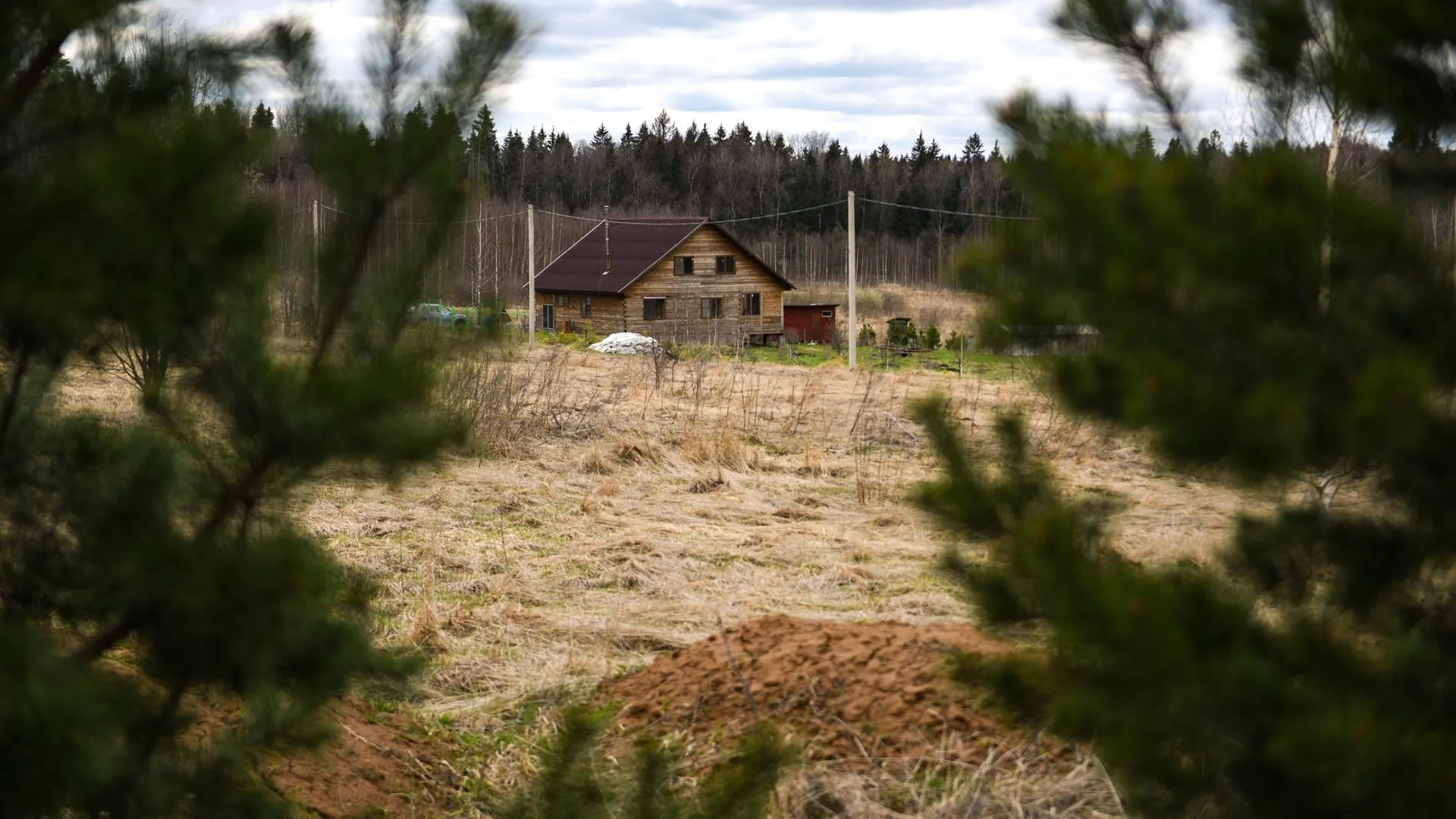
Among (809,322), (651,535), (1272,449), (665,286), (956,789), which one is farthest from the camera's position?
(809,322)

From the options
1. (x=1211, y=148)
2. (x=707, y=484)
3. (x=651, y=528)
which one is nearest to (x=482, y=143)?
(x=1211, y=148)

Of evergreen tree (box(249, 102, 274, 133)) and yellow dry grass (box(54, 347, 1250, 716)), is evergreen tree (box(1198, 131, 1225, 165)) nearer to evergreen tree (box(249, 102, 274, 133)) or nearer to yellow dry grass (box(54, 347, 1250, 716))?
yellow dry grass (box(54, 347, 1250, 716))

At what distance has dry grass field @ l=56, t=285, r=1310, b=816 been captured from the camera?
492cm

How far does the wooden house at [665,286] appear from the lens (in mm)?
40406

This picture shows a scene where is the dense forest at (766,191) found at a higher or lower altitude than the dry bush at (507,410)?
higher

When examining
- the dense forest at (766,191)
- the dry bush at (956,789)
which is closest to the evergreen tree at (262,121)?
the dry bush at (956,789)

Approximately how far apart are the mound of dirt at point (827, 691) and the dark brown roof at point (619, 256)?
3461cm

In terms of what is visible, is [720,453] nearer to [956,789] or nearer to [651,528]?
[651,528]

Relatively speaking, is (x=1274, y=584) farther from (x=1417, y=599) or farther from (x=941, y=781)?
(x=941, y=781)

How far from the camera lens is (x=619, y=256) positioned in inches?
1638

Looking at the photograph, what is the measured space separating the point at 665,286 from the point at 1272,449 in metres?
39.5

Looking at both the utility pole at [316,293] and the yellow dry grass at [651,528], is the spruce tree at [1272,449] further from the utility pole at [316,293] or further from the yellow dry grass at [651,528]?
the utility pole at [316,293]

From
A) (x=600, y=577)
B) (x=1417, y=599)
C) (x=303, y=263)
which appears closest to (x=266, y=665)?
(x=303, y=263)

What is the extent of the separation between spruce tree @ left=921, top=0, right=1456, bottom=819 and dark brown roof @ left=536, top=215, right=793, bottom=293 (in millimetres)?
37790
